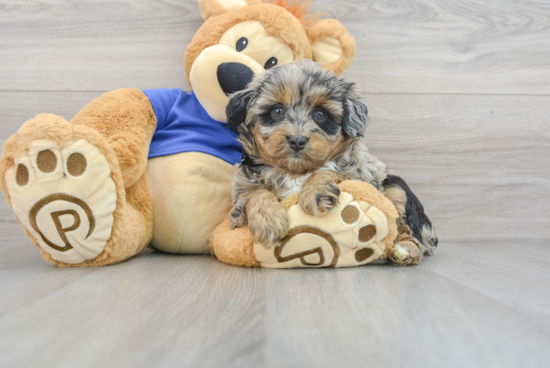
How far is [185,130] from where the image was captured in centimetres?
171

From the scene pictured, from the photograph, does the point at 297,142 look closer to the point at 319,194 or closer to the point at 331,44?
the point at 319,194

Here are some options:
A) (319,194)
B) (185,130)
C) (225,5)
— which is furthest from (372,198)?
(225,5)

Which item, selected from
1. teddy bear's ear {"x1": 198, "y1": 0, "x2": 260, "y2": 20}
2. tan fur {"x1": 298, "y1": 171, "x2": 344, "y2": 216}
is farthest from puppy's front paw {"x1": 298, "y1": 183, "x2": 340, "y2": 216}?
teddy bear's ear {"x1": 198, "y1": 0, "x2": 260, "y2": 20}

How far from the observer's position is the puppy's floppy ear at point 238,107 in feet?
4.81

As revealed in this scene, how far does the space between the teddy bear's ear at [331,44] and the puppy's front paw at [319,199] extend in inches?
25.3

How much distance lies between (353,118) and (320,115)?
0.12 meters

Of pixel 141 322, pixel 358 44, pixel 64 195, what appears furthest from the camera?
pixel 358 44

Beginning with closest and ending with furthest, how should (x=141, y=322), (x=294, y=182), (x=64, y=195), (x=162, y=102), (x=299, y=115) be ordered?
(x=141, y=322)
(x=64, y=195)
(x=299, y=115)
(x=294, y=182)
(x=162, y=102)

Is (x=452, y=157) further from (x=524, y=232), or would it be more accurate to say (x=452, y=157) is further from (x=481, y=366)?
(x=481, y=366)

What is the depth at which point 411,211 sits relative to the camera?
1689mm

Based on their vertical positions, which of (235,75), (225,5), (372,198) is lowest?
(372,198)

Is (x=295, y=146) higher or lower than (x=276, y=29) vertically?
lower

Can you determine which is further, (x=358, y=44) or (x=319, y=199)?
(x=358, y=44)

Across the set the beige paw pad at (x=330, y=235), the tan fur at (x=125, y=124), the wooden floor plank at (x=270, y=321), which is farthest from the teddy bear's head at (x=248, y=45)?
the wooden floor plank at (x=270, y=321)
